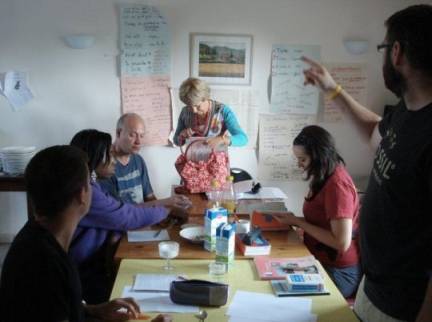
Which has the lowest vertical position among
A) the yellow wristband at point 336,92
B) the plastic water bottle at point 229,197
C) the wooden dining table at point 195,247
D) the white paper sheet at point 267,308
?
the white paper sheet at point 267,308

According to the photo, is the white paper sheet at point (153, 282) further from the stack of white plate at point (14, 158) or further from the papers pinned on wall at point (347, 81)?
the papers pinned on wall at point (347, 81)

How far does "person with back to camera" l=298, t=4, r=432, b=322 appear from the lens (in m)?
1.20

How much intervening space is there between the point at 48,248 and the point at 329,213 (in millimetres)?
1265

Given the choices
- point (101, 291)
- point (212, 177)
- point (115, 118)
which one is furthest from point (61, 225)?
point (115, 118)

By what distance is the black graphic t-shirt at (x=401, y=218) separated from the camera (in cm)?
119

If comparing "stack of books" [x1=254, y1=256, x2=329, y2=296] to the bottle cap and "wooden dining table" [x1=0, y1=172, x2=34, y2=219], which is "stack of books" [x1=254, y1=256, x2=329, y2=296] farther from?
"wooden dining table" [x1=0, y1=172, x2=34, y2=219]

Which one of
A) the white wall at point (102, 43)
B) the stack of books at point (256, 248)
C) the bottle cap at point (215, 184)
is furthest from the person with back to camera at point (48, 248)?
the white wall at point (102, 43)

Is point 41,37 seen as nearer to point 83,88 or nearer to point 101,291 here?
point 83,88

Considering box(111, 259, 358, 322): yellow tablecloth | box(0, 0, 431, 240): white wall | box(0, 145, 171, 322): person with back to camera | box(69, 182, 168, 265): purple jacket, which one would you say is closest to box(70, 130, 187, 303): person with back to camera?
box(69, 182, 168, 265): purple jacket

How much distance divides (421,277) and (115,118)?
2.93 m

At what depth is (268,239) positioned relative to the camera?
2098 mm

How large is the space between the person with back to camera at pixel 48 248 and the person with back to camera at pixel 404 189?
2.17 ft

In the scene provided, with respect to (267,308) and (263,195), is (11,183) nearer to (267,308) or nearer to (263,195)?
(263,195)

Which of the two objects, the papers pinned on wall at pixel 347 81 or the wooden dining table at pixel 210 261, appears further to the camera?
the papers pinned on wall at pixel 347 81
